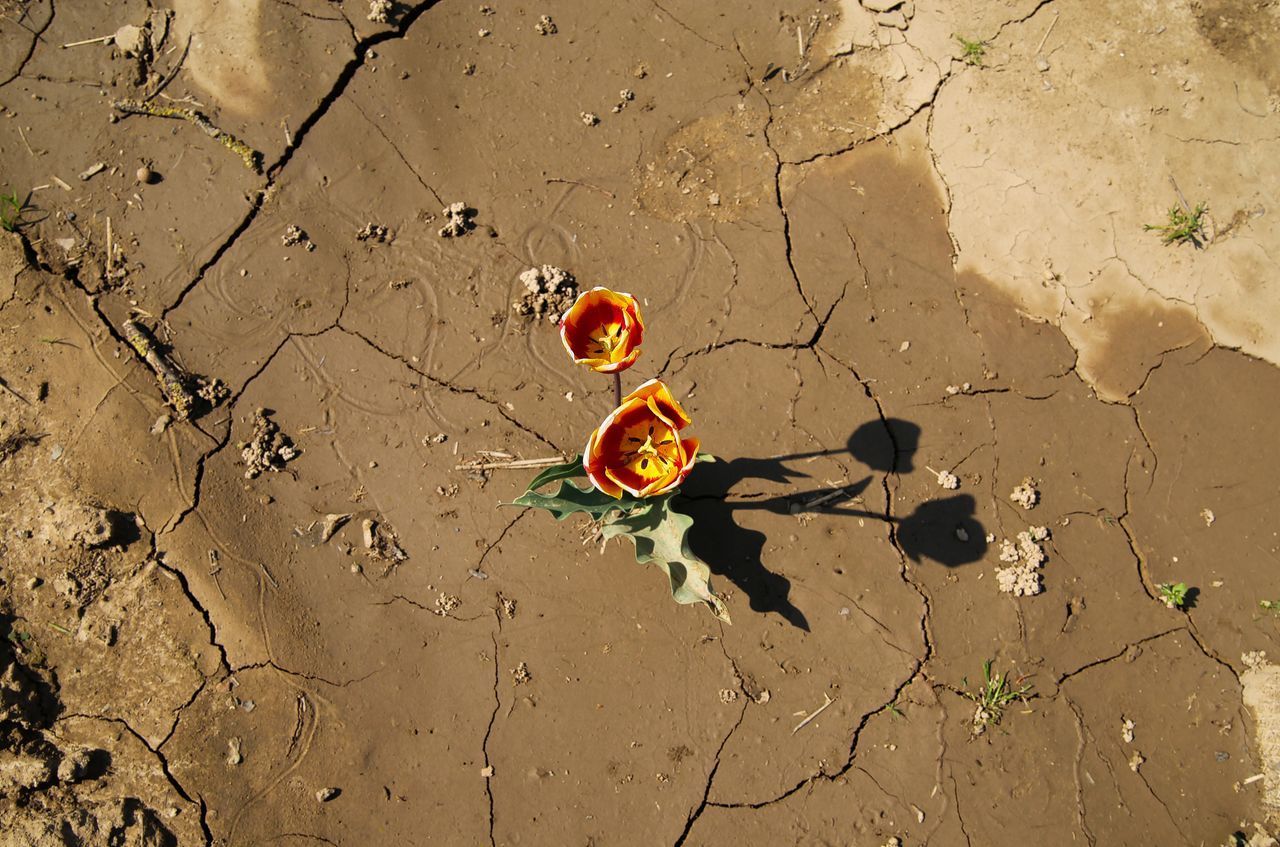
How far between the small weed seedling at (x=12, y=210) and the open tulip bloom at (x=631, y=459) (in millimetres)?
2788

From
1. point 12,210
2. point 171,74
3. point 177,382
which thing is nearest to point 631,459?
point 177,382

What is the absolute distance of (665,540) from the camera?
116 inches

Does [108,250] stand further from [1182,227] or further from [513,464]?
[1182,227]

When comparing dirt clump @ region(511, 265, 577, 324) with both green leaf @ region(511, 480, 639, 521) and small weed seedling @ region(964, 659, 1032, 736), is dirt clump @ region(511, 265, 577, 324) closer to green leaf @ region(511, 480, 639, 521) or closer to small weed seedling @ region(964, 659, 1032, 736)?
green leaf @ region(511, 480, 639, 521)

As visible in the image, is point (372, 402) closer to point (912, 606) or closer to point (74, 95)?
point (74, 95)

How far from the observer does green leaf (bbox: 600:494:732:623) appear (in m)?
2.88

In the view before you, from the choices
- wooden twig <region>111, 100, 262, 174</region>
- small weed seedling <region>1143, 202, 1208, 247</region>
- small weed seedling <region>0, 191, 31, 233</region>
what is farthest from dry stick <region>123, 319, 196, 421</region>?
small weed seedling <region>1143, 202, 1208, 247</region>

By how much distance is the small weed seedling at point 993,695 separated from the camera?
325 cm

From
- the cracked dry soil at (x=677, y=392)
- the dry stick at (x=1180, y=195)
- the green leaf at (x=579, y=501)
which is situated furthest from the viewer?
the dry stick at (x=1180, y=195)

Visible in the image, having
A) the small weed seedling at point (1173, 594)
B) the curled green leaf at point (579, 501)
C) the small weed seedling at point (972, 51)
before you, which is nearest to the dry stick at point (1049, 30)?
the small weed seedling at point (972, 51)

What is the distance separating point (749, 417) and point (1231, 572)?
2.20 metres

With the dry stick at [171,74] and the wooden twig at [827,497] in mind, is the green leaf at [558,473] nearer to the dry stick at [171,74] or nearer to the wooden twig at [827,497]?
the wooden twig at [827,497]

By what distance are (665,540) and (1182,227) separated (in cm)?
285

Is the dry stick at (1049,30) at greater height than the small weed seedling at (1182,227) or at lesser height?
greater
